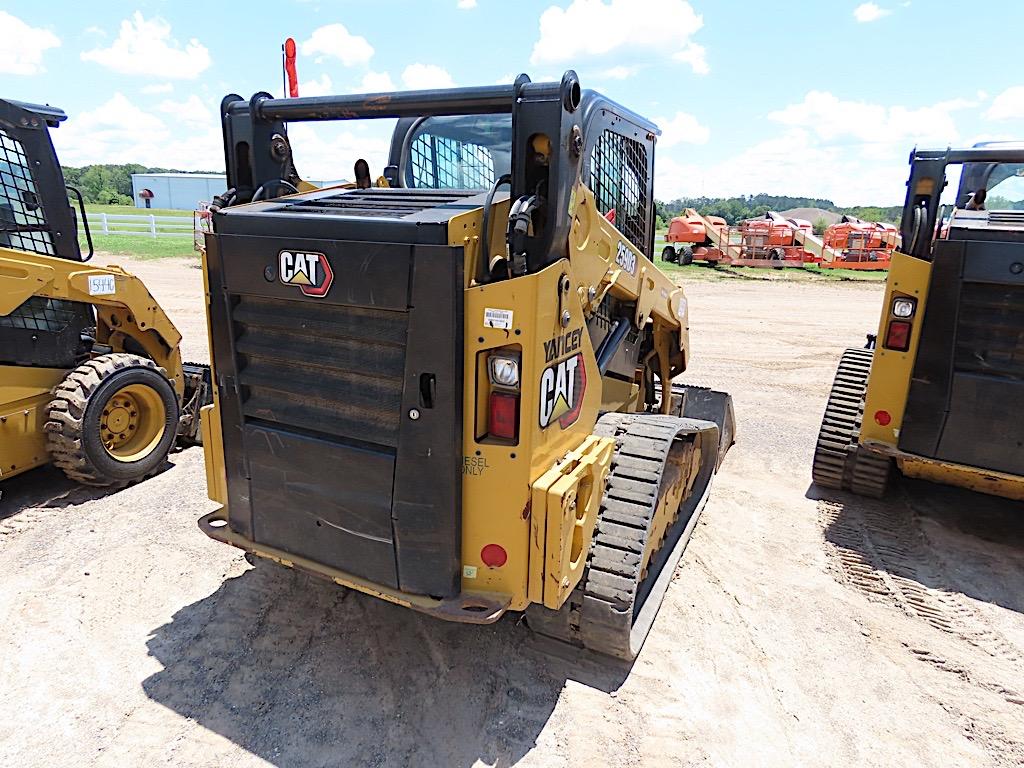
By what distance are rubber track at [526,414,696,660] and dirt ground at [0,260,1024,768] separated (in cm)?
25

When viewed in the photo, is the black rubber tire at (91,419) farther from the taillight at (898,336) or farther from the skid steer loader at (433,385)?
the taillight at (898,336)

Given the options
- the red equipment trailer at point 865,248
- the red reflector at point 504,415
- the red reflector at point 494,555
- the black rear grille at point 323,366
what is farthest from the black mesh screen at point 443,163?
the red equipment trailer at point 865,248

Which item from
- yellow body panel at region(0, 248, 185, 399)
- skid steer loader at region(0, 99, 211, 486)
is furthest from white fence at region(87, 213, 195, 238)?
skid steer loader at region(0, 99, 211, 486)

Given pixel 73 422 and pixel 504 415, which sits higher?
pixel 504 415

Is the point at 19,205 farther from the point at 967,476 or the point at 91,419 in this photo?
the point at 967,476

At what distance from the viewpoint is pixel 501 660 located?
344 centimetres

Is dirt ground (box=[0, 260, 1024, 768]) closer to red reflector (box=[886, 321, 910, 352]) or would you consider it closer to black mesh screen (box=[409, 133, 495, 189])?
red reflector (box=[886, 321, 910, 352])

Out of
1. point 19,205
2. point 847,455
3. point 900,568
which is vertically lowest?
point 900,568

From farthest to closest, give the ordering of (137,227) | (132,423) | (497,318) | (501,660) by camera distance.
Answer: (137,227) < (132,423) < (501,660) < (497,318)

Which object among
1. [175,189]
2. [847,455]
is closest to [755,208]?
[175,189]

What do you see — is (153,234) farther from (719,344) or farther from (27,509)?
(27,509)

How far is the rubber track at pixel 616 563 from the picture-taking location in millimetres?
3166

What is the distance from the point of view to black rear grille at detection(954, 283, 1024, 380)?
4.41 meters

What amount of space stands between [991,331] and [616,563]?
308cm
